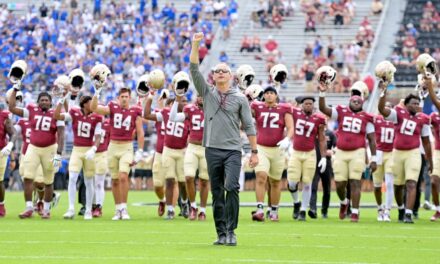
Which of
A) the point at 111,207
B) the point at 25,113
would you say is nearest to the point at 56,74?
the point at 111,207

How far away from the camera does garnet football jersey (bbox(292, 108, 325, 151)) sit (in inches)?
725

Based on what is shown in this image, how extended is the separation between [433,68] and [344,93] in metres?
18.4

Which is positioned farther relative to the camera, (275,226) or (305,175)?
(305,175)

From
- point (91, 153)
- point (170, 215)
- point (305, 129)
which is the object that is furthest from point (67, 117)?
point (305, 129)

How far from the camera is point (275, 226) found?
54.4 feet

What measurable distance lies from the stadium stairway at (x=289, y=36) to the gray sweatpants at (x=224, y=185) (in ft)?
77.4

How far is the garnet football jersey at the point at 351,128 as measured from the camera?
17.8 metres

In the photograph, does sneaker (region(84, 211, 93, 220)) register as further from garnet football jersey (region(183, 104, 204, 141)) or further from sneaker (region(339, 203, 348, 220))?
sneaker (region(339, 203, 348, 220))

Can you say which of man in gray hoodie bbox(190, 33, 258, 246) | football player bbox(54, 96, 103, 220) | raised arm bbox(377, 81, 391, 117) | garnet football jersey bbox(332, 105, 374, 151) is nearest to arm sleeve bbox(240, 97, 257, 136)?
man in gray hoodie bbox(190, 33, 258, 246)

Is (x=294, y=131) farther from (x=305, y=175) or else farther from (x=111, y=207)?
(x=111, y=207)

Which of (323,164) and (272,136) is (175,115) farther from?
(323,164)

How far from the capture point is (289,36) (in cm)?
3962

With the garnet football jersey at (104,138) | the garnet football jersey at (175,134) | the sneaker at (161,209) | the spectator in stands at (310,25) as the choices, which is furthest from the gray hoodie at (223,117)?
the spectator in stands at (310,25)

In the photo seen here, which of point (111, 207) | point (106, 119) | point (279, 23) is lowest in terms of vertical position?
point (111, 207)
